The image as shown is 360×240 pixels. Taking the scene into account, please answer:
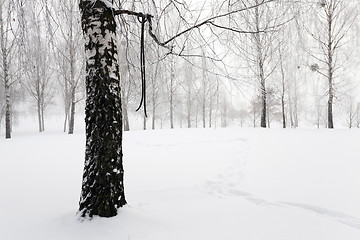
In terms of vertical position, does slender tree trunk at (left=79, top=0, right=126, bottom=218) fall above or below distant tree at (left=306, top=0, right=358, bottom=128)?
below

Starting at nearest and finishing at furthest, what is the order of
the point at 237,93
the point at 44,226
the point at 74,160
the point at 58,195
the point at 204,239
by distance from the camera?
the point at 204,239
the point at 44,226
the point at 237,93
the point at 58,195
the point at 74,160

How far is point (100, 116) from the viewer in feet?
6.72

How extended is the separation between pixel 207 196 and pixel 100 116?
1726 mm

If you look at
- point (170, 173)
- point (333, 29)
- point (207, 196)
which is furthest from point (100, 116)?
point (333, 29)

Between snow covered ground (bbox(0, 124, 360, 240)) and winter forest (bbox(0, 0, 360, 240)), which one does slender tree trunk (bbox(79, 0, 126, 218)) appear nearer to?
winter forest (bbox(0, 0, 360, 240))

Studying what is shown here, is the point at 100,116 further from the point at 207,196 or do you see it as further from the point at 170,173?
the point at 170,173

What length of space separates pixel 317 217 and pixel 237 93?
1472 mm

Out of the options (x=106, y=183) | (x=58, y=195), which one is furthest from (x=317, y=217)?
(x=58, y=195)

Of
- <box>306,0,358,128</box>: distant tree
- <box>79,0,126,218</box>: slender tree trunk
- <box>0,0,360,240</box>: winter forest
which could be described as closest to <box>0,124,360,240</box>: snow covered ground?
<box>0,0,360,240</box>: winter forest

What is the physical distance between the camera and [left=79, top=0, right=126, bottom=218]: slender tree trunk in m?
2.04

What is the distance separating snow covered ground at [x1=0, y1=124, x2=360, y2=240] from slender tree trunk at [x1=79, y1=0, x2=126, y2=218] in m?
0.21

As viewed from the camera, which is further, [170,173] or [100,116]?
[170,173]

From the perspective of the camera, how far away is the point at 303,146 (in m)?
5.19

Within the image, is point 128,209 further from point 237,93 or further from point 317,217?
point 317,217
